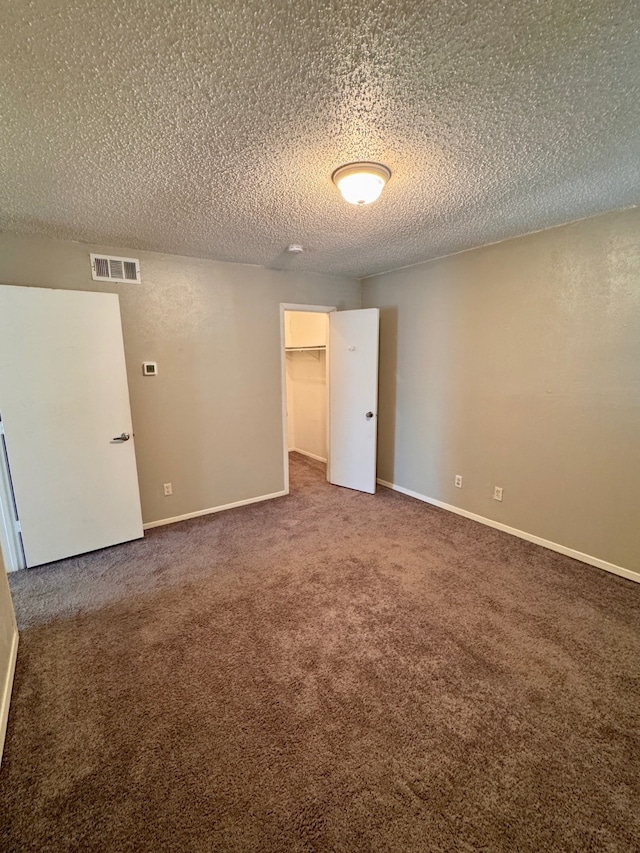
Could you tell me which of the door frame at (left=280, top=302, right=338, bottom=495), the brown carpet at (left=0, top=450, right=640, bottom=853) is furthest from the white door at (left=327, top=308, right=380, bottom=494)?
the brown carpet at (left=0, top=450, right=640, bottom=853)

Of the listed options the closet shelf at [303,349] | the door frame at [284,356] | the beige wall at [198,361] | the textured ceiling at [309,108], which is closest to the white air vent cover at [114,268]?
the beige wall at [198,361]

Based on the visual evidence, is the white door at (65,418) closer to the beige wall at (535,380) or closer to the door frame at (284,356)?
the door frame at (284,356)

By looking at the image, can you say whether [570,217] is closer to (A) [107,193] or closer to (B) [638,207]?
(B) [638,207]

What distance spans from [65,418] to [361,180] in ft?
8.60

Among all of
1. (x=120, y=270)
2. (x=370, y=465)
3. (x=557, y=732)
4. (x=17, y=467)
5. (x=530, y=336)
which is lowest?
(x=557, y=732)

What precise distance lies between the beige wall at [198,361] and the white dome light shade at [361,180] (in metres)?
1.88

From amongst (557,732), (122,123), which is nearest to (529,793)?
(557,732)

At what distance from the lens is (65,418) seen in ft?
8.73

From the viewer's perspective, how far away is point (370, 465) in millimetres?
4043

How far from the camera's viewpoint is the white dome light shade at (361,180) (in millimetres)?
1747

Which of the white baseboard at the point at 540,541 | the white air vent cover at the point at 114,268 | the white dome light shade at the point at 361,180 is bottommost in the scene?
the white baseboard at the point at 540,541

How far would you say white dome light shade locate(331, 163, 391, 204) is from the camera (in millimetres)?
→ 1747

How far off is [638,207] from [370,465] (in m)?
2.97

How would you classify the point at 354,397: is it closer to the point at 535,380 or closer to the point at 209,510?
the point at 535,380
